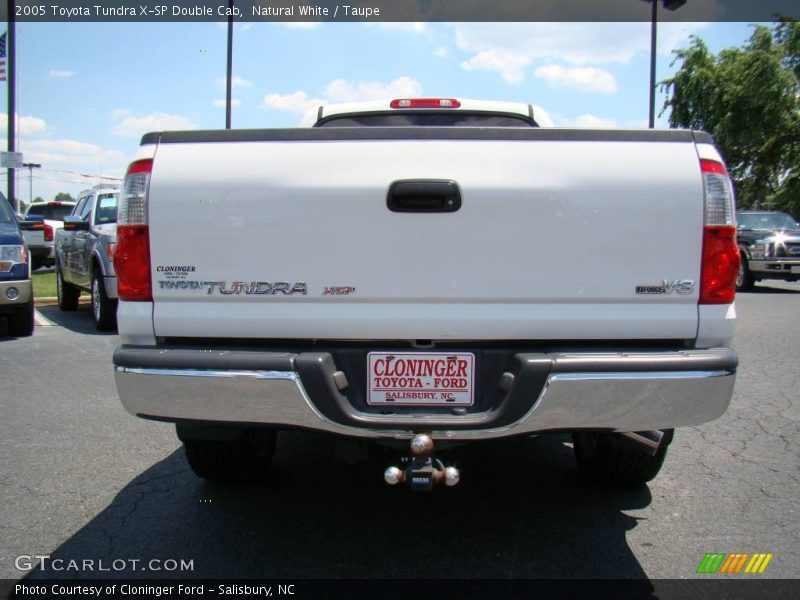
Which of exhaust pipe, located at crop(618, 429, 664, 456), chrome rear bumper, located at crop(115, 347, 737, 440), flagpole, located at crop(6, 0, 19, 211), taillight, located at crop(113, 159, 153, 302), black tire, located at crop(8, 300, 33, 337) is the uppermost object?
flagpole, located at crop(6, 0, 19, 211)

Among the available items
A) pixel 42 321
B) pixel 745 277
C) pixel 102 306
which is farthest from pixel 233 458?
pixel 745 277

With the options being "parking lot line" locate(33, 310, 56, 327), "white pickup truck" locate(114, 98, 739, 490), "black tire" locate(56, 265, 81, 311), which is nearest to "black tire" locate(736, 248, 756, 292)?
"black tire" locate(56, 265, 81, 311)

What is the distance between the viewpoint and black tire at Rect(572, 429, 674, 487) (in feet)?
12.1

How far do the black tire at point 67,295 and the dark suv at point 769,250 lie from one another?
12.4 m

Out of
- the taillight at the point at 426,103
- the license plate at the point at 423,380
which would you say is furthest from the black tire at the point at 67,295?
the license plate at the point at 423,380

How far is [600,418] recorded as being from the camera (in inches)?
104

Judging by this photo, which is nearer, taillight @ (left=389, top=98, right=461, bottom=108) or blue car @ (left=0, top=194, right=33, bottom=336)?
taillight @ (left=389, top=98, right=461, bottom=108)

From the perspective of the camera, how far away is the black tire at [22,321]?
28.3ft

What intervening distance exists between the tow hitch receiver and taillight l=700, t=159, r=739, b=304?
1140mm

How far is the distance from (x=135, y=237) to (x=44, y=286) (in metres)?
13.4

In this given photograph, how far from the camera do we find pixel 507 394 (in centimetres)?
264

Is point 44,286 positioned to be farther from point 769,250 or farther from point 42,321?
point 769,250

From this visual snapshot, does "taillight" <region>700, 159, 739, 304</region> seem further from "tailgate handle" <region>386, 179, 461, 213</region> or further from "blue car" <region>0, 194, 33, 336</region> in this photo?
"blue car" <region>0, 194, 33, 336</region>

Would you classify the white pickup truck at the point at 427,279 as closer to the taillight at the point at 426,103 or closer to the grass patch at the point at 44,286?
the taillight at the point at 426,103
